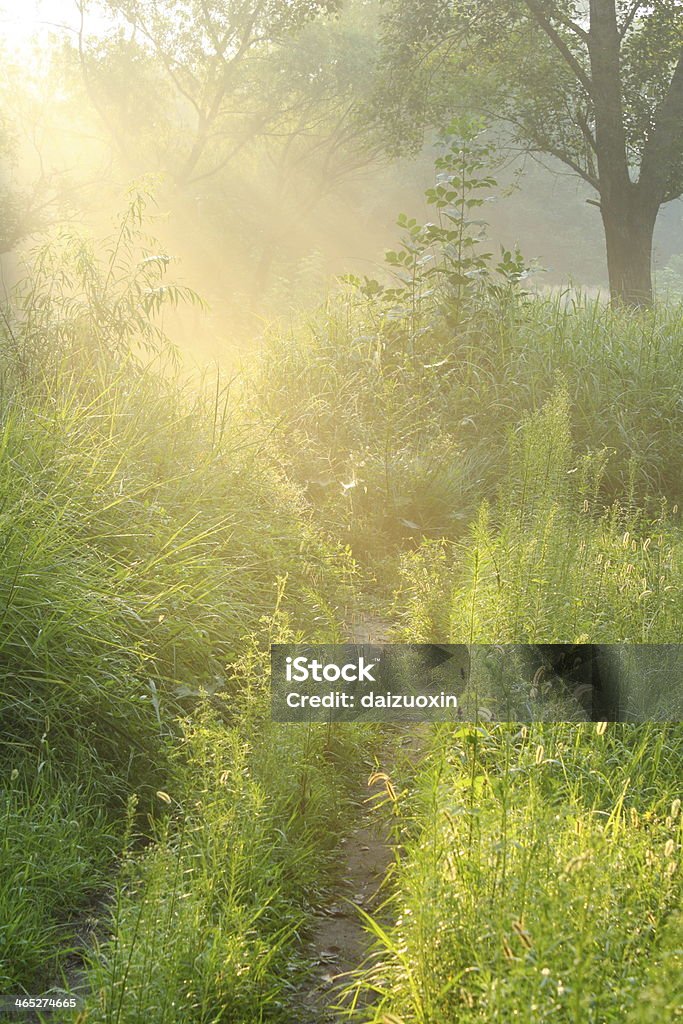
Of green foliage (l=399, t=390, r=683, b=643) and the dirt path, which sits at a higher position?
green foliage (l=399, t=390, r=683, b=643)

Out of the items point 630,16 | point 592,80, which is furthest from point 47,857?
point 630,16

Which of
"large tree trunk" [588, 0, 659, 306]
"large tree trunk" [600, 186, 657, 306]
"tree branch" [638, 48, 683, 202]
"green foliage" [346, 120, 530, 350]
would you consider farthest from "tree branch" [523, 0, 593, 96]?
"green foliage" [346, 120, 530, 350]

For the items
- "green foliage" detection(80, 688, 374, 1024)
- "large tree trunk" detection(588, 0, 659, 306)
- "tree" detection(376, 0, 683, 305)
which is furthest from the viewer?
"tree" detection(376, 0, 683, 305)

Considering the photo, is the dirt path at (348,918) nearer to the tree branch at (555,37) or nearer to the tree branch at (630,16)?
the tree branch at (555,37)

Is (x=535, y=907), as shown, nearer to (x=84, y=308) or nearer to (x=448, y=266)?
(x=84, y=308)

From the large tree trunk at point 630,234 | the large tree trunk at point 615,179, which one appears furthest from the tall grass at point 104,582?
the large tree trunk at point 630,234

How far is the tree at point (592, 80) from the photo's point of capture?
1202 centimetres

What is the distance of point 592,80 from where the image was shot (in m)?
12.1

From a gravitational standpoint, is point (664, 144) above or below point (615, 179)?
above

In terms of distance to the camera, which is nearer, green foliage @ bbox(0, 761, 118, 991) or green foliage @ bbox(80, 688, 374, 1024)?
green foliage @ bbox(80, 688, 374, 1024)

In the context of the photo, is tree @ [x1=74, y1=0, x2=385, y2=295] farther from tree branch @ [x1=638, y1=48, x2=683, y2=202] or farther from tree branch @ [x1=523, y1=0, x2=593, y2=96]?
tree branch @ [x1=638, y1=48, x2=683, y2=202]

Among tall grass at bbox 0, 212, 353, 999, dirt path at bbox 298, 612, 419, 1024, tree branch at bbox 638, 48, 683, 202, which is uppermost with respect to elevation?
tree branch at bbox 638, 48, 683, 202

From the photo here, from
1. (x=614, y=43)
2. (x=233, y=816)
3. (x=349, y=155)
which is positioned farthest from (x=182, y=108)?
(x=233, y=816)

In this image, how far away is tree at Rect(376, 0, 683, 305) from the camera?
12016 millimetres
